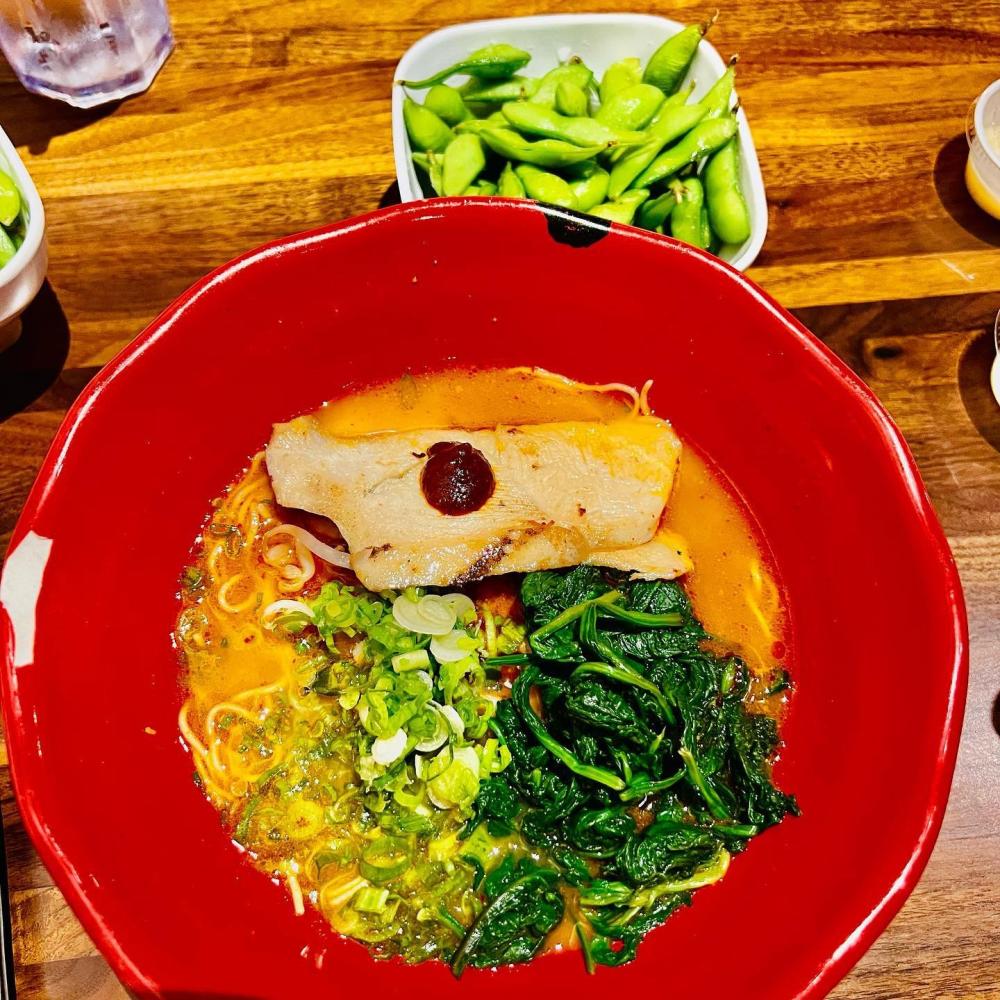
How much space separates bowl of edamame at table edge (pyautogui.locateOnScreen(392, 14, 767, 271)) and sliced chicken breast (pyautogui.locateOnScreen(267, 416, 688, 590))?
27.1 inches

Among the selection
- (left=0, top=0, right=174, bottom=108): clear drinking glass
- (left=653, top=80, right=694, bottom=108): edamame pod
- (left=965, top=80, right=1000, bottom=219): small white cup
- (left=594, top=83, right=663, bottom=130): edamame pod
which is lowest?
(left=965, top=80, right=1000, bottom=219): small white cup

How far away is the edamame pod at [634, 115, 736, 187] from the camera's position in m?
2.41

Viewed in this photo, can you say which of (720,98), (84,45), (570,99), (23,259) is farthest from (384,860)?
(84,45)

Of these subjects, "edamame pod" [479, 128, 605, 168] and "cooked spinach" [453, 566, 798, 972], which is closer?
"cooked spinach" [453, 566, 798, 972]

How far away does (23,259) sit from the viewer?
2.08m

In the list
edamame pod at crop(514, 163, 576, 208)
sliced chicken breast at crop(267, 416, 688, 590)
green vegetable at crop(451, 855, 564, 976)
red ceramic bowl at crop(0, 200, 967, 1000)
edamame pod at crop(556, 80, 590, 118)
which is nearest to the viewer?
red ceramic bowl at crop(0, 200, 967, 1000)

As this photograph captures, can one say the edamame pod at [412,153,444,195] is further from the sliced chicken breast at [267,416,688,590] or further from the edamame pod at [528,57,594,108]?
the sliced chicken breast at [267,416,688,590]

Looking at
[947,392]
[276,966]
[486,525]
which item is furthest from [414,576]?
[947,392]

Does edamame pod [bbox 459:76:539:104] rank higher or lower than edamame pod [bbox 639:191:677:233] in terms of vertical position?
higher

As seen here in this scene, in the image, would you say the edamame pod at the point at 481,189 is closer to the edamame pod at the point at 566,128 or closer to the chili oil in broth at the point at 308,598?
the edamame pod at the point at 566,128

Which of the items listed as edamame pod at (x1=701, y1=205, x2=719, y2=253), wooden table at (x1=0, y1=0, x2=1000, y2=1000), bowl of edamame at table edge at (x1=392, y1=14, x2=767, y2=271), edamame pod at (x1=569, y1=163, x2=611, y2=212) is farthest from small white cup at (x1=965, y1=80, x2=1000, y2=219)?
edamame pod at (x1=569, y1=163, x2=611, y2=212)

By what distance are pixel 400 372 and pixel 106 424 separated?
82cm

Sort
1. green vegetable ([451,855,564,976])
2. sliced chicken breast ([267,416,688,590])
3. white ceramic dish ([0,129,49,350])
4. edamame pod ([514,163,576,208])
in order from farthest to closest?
edamame pod ([514,163,576,208])
sliced chicken breast ([267,416,688,590])
white ceramic dish ([0,129,49,350])
green vegetable ([451,855,564,976])

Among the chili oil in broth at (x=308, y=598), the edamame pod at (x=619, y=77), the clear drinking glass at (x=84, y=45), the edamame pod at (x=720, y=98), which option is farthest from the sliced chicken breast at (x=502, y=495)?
the clear drinking glass at (x=84, y=45)
